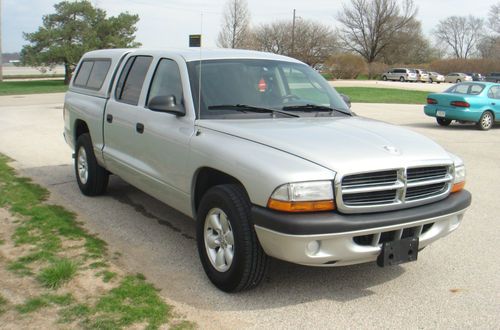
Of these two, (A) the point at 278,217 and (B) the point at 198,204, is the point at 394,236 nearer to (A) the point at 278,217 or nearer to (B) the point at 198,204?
(A) the point at 278,217

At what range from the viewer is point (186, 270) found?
435cm

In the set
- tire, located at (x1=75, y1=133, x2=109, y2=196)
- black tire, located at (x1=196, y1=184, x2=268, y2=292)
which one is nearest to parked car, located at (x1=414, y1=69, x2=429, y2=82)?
tire, located at (x1=75, y1=133, x2=109, y2=196)

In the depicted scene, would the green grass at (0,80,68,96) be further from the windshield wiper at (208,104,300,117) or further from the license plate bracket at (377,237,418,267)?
the license plate bracket at (377,237,418,267)

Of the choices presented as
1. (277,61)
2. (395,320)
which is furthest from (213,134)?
(395,320)

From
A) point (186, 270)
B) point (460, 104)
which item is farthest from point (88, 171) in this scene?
point (460, 104)

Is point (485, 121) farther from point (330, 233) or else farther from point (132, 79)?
point (330, 233)

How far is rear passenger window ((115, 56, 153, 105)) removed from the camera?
531 centimetres

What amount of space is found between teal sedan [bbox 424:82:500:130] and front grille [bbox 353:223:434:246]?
1228cm

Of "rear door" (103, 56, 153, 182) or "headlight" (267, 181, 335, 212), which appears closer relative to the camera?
"headlight" (267, 181, 335, 212)

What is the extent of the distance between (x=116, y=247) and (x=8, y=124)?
1120 centimetres

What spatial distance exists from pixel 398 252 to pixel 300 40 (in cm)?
6448

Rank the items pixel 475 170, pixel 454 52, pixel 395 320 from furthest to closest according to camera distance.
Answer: pixel 454 52, pixel 475 170, pixel 395 320

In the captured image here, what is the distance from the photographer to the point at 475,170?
9.08 metres

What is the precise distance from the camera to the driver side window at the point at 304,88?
195 inches
